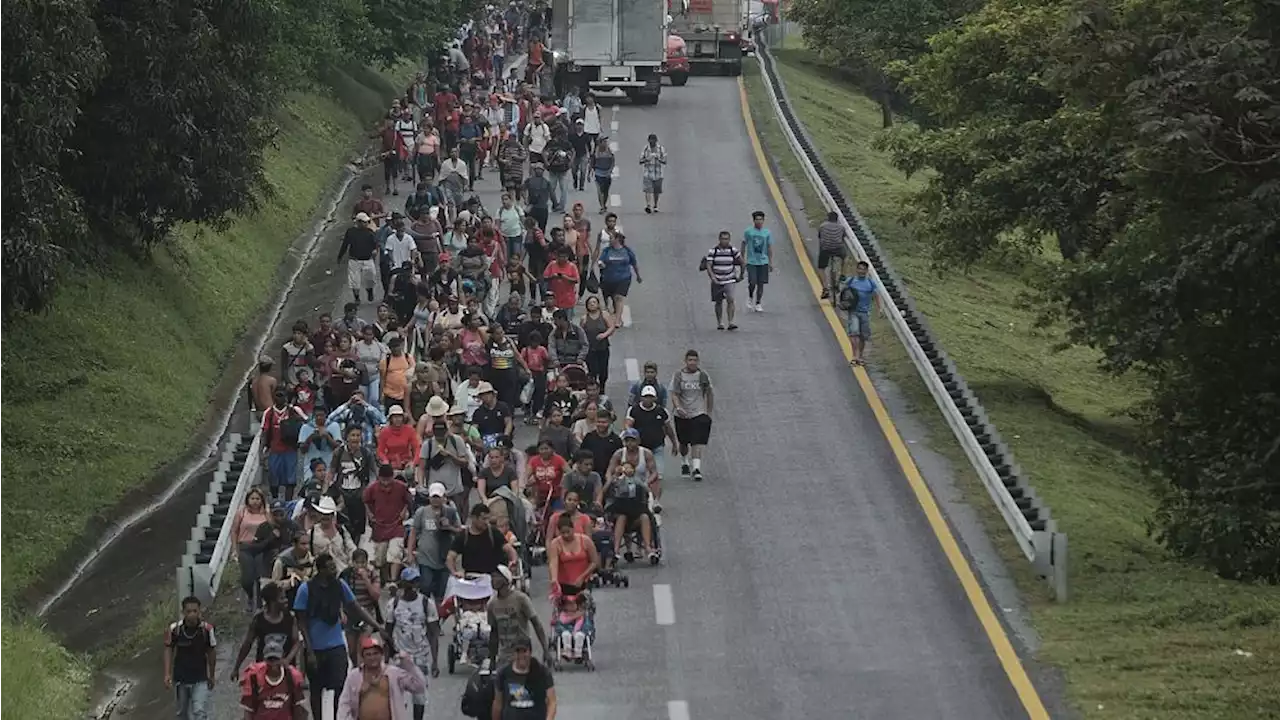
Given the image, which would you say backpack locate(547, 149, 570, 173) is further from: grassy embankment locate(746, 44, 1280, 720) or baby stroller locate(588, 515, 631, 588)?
baby stroller locate(588, 515, 631, 588)

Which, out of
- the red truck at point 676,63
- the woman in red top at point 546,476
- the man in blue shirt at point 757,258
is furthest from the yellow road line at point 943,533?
the red truck at point 676,63

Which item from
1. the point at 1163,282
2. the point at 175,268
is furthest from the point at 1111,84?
the point at 175,268

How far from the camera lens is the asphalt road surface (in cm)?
1800

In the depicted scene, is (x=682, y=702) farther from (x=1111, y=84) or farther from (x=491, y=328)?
(x=491, y=328)

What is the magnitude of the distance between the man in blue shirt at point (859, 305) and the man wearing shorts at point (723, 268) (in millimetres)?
1855

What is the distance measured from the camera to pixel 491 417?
22969mm

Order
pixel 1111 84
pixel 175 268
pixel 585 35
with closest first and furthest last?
pixel 1111 84, pixel 175 268, pixel 585 35

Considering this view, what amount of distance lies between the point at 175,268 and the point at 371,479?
16.1m

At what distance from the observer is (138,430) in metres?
29.0

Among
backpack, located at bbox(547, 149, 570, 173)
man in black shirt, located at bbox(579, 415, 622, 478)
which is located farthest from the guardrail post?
backpack, located at bbox(547, 149, 570, 173)

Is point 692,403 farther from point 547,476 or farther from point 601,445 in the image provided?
point 547,476

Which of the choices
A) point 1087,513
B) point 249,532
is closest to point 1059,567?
point 1087,513

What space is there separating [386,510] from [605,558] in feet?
7.38

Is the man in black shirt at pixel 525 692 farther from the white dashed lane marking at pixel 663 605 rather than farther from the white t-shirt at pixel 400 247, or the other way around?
the white t-shirt at pixel 400 247
